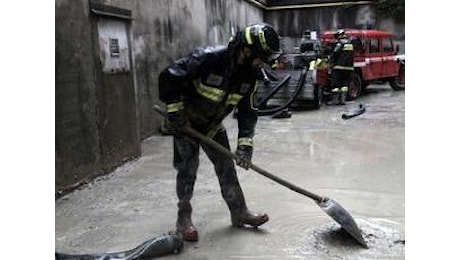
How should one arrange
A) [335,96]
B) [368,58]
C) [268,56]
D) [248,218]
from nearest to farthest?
[268,56] → [248,218] → [335,96] → [368,58]

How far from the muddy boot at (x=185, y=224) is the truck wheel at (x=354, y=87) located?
9.02 m

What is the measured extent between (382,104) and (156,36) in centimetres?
581

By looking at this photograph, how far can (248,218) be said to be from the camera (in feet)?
12.6

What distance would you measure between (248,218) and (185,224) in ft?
1.61

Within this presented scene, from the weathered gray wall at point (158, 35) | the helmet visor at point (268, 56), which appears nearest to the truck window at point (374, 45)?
the weathered gray wall at point (158, 35)

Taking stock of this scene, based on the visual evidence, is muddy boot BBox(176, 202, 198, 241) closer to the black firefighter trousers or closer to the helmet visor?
the black firefighter trousers

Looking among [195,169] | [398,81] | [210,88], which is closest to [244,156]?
[195,169]

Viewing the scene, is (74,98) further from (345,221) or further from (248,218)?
(345,221)

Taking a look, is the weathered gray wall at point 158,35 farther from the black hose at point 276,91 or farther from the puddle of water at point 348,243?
the puddle of water at point 348,243

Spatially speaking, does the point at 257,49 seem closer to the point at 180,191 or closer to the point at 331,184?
the point at 180,191

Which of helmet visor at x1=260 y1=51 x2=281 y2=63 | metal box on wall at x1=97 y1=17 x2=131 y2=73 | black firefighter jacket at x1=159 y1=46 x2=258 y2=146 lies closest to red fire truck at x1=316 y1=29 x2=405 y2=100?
metal box on wall at x1=97 y1=17 x2=131 y2=73

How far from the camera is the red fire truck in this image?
11969mm

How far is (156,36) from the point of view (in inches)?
319

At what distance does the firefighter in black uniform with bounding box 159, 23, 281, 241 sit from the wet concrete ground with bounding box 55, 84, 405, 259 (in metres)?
0.27
